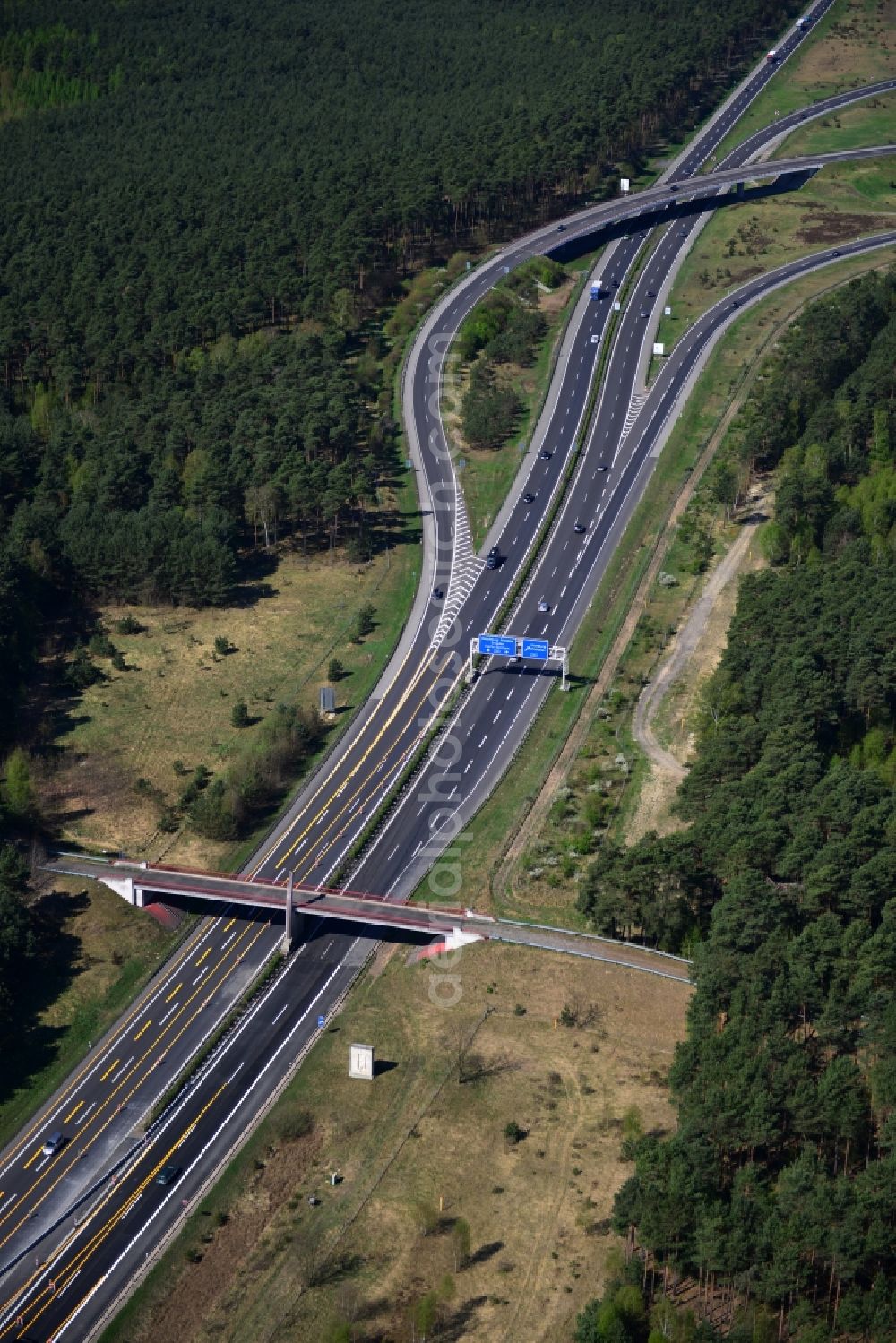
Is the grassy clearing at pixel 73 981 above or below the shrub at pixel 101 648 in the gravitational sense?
below

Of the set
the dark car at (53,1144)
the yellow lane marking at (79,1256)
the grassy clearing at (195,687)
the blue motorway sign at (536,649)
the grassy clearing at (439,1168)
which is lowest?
the yellow lane marking at (79,1256)

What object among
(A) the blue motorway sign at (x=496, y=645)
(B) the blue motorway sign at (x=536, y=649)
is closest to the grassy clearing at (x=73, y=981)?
(A) the blue motorway sign at (x=496, y=645)

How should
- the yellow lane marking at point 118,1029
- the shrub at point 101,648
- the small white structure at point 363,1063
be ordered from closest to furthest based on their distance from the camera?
the yellow lane marking at point 118,1029 < the small white structure at point 363,1063 < the shrub at point 101,648

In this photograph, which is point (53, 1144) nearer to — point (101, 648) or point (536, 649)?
point (101, 648)

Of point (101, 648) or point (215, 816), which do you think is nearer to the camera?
point (215, 816)

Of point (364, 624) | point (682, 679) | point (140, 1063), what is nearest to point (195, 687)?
point (364, 624)

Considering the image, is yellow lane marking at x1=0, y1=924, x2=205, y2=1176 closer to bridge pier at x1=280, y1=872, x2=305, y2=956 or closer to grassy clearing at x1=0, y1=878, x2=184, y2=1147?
grassy clearing at x1=0, y1=878, x2=184, y2=1147

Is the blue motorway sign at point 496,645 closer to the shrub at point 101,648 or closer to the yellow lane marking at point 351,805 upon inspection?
the yellow lane marking at point 351,805
